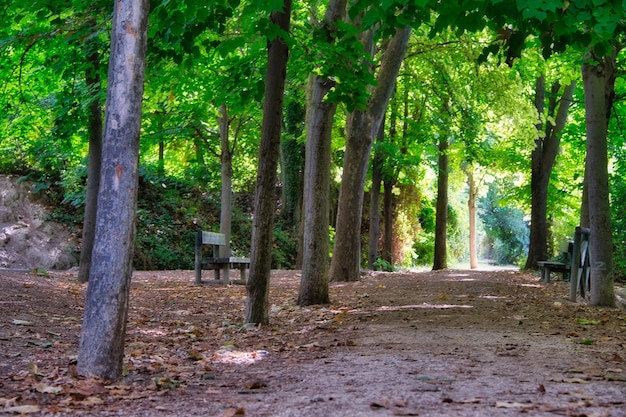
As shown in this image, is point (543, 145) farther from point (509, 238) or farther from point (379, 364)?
point (509, 238)

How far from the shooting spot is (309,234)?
11.0 m

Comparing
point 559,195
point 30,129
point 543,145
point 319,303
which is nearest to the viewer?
point 319,303

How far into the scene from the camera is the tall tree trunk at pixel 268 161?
836 centimetres

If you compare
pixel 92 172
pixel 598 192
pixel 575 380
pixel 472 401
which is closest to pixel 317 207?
pixel 598 192

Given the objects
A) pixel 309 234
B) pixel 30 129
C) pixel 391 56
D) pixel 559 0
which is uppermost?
pixel 391 56

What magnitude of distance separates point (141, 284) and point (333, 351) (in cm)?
840

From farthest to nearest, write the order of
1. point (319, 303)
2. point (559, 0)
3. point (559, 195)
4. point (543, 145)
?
point (559, 195) < point (543, 145) < point (319, 303) < point (559, 0)

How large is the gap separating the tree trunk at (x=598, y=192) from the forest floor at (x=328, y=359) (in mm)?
526

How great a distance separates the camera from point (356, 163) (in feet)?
50.2

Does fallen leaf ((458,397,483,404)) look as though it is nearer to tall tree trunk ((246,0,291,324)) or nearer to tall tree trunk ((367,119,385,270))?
tall tree trunk ((246,0,291,324))

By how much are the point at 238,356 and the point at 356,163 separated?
30.0 feet

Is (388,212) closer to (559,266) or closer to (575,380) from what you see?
(559,266)

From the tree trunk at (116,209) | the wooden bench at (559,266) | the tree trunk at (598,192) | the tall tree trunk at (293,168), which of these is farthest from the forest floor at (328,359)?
the tall tree trunk at (293,168)

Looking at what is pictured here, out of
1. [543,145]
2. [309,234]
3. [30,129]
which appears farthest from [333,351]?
[543,145]
